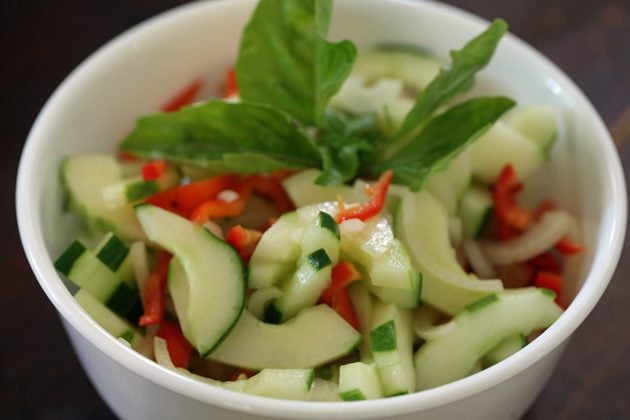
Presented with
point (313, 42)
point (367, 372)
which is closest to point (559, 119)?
point (313, 42)

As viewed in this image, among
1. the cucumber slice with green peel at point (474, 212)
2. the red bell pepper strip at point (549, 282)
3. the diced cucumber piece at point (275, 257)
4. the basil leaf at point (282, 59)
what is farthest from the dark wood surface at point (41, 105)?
the basil leaf at point (282, 59)

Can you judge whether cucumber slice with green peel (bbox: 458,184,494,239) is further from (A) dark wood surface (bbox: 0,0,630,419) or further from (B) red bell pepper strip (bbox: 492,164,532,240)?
(A) dark wood surface (bbox: 0,0,630,419)

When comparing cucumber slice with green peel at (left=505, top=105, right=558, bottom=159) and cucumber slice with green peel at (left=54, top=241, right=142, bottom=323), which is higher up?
cucumber slice with green peel at (left=505, top=105, right=558, bottom=159)

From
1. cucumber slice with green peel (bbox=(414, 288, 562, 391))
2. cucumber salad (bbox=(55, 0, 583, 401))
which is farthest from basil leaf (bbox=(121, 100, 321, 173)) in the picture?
cucumber slice with green peel (bbox=(414, 288, 562, 391))

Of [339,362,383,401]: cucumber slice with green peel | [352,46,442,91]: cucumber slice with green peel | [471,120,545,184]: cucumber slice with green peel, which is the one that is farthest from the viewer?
[352,46,442,91]: cucumber slice with green peel

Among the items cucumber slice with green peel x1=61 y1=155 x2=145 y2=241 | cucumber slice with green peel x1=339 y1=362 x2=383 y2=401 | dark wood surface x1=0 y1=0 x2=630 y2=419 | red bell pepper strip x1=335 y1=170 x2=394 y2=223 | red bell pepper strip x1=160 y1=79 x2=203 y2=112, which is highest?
red bell pepper strip x1=335 y1=170 x2=394 y2=223

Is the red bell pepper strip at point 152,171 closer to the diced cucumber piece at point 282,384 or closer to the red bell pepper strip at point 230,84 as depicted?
the red bell pepper strip at point 230,84
